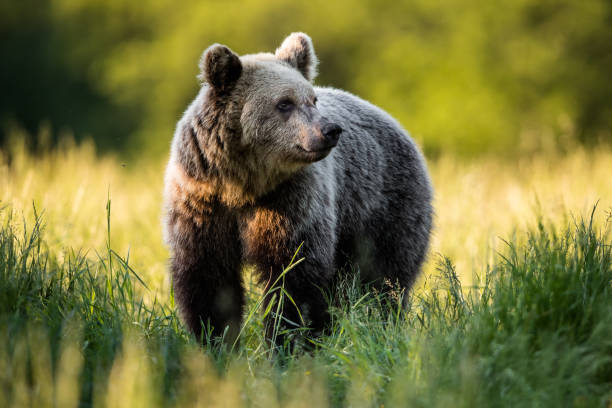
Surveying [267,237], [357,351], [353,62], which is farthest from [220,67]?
[353,62]

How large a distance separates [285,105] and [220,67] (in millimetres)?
425

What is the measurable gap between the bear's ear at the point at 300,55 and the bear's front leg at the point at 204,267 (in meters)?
1.08

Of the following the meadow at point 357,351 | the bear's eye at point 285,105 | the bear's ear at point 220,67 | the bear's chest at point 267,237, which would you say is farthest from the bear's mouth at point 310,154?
the meadow at point 357,351

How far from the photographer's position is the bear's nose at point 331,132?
386 cm

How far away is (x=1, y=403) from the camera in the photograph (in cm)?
266

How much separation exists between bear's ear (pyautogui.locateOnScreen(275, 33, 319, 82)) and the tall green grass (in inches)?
63.6

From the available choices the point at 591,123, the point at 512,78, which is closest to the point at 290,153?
the point at 512,78

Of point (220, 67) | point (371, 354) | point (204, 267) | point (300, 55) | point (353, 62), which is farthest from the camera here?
point (353, 62)

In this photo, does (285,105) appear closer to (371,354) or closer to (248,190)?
(248,190)

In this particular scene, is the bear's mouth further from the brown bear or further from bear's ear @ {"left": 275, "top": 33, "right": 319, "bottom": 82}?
bear's ear @ {"left": 275, "top": 33, "right": 319, "bottom": 82}

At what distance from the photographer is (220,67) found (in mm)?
4004

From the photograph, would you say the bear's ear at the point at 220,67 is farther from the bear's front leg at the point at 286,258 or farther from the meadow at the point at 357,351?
the meadow at the point at 357,351

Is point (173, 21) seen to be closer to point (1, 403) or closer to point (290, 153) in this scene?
point (290, 153)

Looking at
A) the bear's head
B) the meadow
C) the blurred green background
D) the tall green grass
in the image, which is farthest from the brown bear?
the blurred green background
